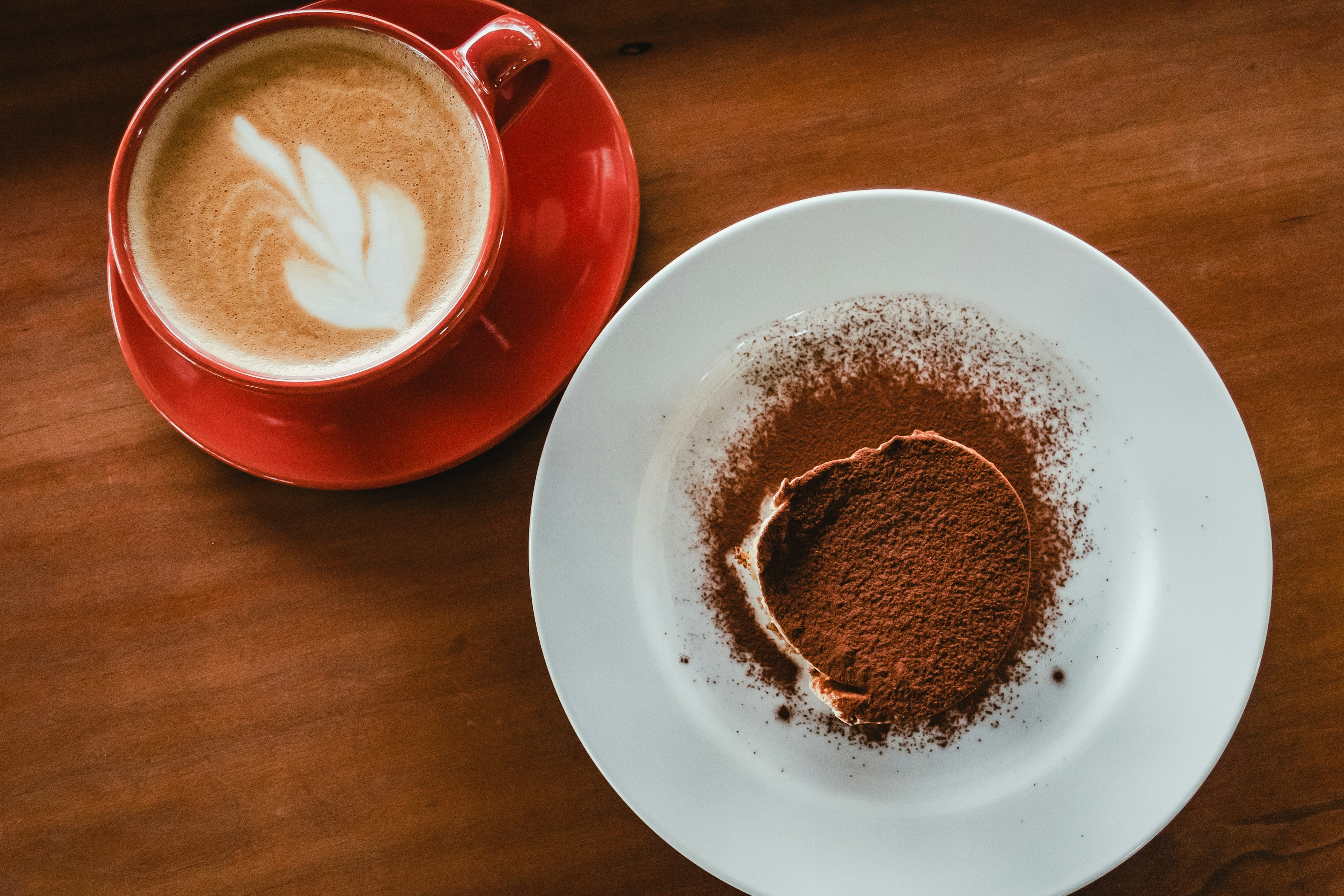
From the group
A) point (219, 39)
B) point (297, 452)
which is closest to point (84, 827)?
point (297, 452)

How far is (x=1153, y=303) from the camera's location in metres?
0.94

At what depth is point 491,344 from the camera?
984mm

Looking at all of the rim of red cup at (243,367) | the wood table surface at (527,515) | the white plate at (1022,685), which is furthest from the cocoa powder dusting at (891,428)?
the rim of red cup at (243,367)

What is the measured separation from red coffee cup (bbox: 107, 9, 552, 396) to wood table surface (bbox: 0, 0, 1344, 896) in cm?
25

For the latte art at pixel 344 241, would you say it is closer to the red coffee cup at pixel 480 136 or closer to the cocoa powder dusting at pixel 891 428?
the red coffee cup at pixel 480 136

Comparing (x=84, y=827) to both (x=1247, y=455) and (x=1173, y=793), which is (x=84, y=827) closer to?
(x=1173, y=793)

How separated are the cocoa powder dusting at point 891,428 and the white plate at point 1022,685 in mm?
37

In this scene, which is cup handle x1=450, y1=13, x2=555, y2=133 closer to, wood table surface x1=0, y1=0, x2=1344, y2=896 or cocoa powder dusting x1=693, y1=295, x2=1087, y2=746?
wood table surface x1=0, y1=0, x2=1344, y2=896

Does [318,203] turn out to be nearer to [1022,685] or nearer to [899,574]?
[899,574]

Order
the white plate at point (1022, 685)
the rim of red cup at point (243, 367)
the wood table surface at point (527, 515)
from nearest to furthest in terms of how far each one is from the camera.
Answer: the rim of red cup at point (243, 367)
the white plate at point (1022, 685)
the wood table surface at point (527, 515)

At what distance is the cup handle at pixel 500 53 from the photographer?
84cm

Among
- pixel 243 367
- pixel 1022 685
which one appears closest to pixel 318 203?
pixel 243 367

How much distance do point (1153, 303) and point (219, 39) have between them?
1128 mm

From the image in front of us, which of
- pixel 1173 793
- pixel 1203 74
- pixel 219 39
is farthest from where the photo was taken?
pixel 1203 74
